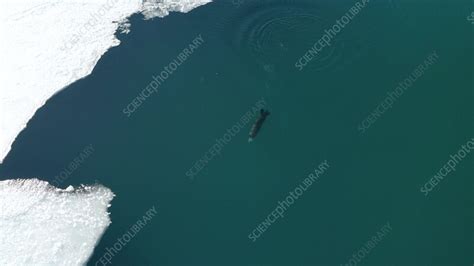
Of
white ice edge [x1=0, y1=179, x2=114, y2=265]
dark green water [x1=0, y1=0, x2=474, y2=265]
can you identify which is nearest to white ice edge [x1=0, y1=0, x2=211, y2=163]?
dark green water [x1=0, y1=0, x2=474, y2=265]

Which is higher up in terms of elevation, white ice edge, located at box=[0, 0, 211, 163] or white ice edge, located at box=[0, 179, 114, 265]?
white ice edge, located at box=[0, 0, 211, 163]

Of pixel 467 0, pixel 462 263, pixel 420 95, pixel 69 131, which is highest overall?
pixel 467 0

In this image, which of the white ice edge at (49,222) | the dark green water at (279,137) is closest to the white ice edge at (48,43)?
the dark green water at (279,137)

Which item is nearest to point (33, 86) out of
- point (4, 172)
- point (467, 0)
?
point (4, 172)

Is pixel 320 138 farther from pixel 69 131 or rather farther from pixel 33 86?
pixel 33 86

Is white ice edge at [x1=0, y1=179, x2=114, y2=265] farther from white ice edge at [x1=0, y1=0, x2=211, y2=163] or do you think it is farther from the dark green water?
white ice edge at [x1=0, y1=0, x2=211, y2=163]

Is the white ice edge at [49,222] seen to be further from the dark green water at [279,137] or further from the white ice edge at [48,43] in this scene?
the white ice edge at [48,43]

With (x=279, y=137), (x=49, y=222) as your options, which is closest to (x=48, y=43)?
(x=49, y=222)
